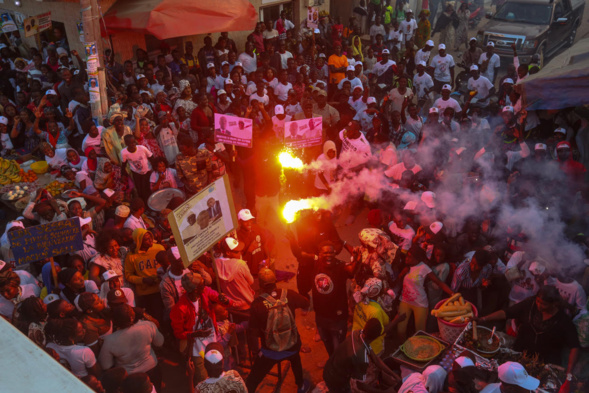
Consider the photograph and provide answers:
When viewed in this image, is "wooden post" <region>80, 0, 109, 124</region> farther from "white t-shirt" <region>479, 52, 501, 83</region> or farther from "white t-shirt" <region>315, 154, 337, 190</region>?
"white t-shirt" <region>479, 52, 501, 83</region>

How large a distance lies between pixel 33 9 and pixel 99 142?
8079 millimetres

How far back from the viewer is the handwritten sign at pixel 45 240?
17.1 ft

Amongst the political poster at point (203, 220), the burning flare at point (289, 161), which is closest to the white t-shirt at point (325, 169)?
the burning flare at point (289, 161)

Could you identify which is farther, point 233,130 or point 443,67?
point 443,67

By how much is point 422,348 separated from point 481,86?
8153mm

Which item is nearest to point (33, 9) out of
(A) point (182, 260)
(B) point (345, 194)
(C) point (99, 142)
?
(C) point (99, 142)

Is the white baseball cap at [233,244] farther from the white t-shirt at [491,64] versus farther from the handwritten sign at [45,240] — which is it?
the white t-shirt at [491,64]

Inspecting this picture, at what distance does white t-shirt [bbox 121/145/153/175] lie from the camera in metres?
7.89

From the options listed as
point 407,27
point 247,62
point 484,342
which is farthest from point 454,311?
point 407,27

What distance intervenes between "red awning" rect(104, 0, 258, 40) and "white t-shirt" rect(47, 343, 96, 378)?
832cm

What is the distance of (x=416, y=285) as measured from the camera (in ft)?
18.6

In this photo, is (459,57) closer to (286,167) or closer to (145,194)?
(286,167)

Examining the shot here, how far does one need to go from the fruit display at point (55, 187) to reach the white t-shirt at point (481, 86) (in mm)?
9144

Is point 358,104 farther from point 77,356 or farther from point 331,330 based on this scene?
point 77,356
